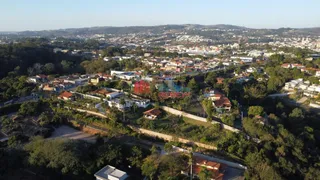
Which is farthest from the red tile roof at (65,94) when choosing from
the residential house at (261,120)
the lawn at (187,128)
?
the residential house at (261,120)

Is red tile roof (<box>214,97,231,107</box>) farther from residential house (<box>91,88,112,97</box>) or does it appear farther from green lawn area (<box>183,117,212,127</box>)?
residential house (<box>91,88,112,97</box>)

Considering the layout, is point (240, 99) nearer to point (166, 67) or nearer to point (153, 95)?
point (153, 95)

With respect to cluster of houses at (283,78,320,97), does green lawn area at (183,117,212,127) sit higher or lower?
higher

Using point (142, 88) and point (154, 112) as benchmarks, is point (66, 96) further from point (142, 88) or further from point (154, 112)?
point (154, 112)

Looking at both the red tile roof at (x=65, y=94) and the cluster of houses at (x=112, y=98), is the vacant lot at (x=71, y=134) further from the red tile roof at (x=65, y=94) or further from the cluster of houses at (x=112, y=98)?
the red tile roof at (x=65, y=94)

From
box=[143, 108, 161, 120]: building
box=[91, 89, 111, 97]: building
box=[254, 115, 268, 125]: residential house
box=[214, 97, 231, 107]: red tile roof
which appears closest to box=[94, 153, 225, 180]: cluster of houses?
box=[254, 115, 268, 125]: residential house

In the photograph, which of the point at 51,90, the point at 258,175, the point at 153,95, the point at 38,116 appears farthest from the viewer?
the point at 51,90

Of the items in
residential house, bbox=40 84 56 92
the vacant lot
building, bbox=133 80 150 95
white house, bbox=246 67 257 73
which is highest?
building, bbox=133 80 150 95

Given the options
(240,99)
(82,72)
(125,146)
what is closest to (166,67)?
(82,72)
